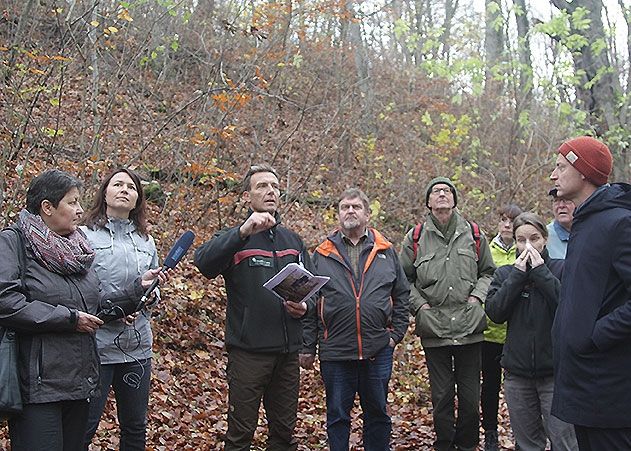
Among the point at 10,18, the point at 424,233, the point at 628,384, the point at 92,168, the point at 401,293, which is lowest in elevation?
the point at 628,384

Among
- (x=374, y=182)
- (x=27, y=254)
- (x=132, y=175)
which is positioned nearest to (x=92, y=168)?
(x=132, y=175)

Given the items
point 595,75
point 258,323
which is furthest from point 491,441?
point 595,75

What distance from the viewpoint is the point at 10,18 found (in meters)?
8.38

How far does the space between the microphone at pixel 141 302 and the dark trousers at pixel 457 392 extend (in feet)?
8.38

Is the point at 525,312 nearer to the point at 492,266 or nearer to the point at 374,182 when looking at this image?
the point at 492,266

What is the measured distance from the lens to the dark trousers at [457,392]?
5.86m

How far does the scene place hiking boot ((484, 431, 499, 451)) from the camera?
636 cm

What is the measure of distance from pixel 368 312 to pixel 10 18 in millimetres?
6111

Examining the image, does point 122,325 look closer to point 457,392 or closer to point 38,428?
point 38,428

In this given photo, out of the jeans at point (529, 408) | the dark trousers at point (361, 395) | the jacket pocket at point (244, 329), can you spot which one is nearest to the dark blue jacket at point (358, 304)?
the dark trousers at point (361, 395)

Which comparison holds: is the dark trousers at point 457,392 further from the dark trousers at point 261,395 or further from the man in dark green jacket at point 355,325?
the dark trousers at point 261,395

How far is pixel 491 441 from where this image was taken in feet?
20.9

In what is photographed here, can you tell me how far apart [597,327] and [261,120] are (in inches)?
325

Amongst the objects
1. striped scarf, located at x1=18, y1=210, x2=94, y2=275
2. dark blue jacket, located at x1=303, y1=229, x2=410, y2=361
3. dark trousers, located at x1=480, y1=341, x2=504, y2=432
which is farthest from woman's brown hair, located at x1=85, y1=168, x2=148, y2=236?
dark trousers, located at x1=480, y1=341, x2=504, y2=432
